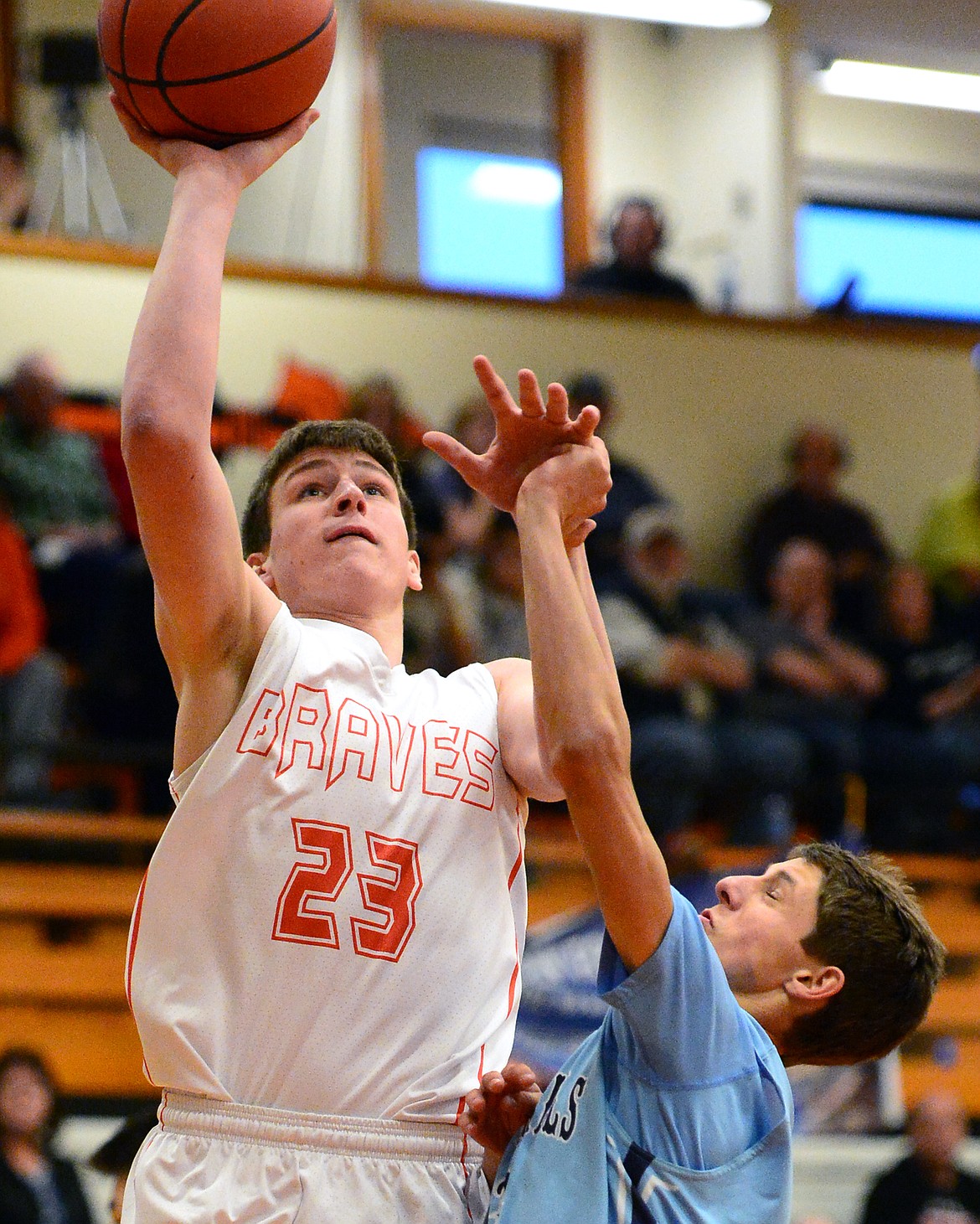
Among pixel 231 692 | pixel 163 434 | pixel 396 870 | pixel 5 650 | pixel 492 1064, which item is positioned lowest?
pixel 5 650

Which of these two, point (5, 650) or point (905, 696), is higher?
point (5, 650)

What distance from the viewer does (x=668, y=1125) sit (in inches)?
94.0

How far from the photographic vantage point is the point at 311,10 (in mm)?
2785

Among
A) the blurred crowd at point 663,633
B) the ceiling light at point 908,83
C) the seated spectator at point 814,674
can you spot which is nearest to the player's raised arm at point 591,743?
the blurred crowd at point 663,633

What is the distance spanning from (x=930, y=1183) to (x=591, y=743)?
19.3ft

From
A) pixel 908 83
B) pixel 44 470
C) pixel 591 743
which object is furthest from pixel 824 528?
pixel 591 743

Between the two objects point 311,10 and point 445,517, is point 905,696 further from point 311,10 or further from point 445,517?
point 311,10

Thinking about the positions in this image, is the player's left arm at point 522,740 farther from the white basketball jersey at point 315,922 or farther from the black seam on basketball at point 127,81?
the black seam on basketball at point 127,81

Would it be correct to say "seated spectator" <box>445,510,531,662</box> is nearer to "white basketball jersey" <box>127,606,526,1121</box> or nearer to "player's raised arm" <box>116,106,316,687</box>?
"white basketball jersey" <box>127,606,526,1121</box>

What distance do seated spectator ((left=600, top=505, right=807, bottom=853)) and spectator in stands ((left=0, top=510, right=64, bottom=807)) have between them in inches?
96.9

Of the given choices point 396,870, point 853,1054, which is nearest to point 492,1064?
point 396,870

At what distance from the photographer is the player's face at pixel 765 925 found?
106 inches

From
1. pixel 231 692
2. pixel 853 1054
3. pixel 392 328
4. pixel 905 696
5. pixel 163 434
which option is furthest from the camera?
pixel 392 328

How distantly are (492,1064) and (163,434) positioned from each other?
1023mm
